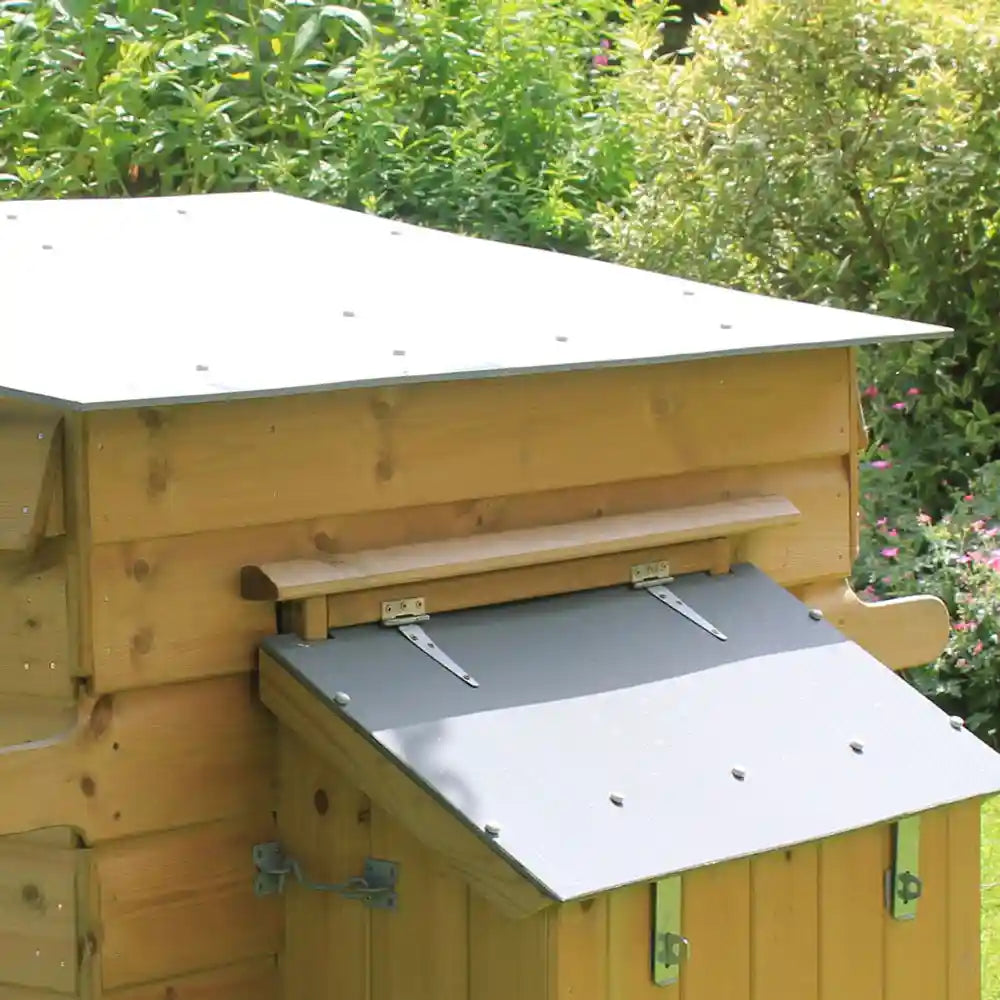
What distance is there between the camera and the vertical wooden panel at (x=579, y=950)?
8.00 ft

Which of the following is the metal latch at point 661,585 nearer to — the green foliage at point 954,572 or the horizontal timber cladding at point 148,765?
the horizontal timber cladding at point 148,765

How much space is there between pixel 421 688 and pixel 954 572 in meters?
3.06

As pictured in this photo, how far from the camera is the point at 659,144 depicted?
250 inches

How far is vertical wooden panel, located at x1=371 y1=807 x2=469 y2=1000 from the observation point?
2.57 m

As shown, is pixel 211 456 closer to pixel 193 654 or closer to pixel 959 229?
pixel 193 654

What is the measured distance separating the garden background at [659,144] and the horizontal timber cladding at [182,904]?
9.89ft

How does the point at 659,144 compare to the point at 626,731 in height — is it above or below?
above

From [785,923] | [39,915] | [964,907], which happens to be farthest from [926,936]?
[39,915]

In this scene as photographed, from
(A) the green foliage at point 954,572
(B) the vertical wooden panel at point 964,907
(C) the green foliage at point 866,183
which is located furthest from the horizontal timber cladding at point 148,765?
(C) the green foliage at point 866,183

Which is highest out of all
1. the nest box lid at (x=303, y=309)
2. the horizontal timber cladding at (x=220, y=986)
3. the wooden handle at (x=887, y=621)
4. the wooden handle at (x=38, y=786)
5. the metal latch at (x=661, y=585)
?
the nest box lid at (x=303, y=309)

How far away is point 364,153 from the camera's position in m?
6.31

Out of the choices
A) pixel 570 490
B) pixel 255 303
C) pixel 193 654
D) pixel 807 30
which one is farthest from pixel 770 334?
pixel 807 30

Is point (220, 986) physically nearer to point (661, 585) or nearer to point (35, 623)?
point (35, 623)

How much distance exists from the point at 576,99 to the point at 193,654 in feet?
14.4
